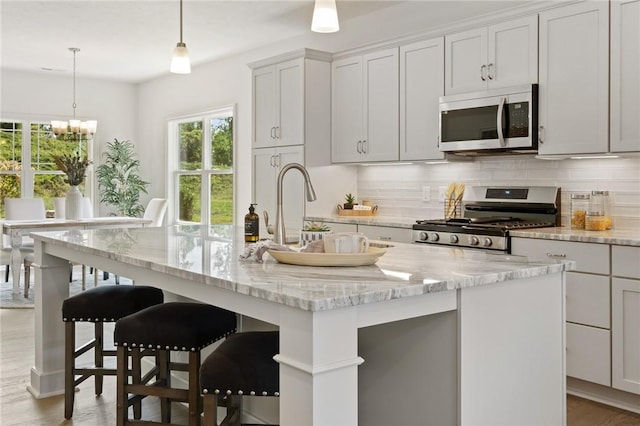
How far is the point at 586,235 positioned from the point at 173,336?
223cm

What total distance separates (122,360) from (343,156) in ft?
10.1

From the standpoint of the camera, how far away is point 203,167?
757cm

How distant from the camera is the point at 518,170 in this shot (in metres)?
4.21

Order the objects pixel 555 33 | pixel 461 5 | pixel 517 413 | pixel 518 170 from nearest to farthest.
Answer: pixel 517 413
pixel 555 33
pixel 518 170
pixel 461 5

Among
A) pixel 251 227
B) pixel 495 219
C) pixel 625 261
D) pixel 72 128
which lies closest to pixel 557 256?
pixel 625 261

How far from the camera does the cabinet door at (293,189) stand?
5125 mm

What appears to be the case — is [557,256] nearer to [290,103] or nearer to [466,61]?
[466,61]

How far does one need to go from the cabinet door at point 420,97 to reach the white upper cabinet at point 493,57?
0.38 feet

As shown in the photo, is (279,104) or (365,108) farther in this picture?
(279,104)

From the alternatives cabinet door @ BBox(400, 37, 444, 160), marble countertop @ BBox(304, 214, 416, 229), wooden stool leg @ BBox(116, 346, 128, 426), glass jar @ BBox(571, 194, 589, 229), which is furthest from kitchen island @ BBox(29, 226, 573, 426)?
cabinet door @ BBox(400, 37, 444, 160)

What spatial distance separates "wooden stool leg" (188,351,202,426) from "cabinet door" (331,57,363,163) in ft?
9.67

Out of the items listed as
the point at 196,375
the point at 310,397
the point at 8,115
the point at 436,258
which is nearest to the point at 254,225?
the point at 196,375

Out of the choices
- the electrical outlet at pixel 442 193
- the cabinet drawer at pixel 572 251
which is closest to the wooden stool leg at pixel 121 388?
the cabinet drawer at pixel 572 251

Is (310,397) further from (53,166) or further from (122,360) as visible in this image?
(53,166)
